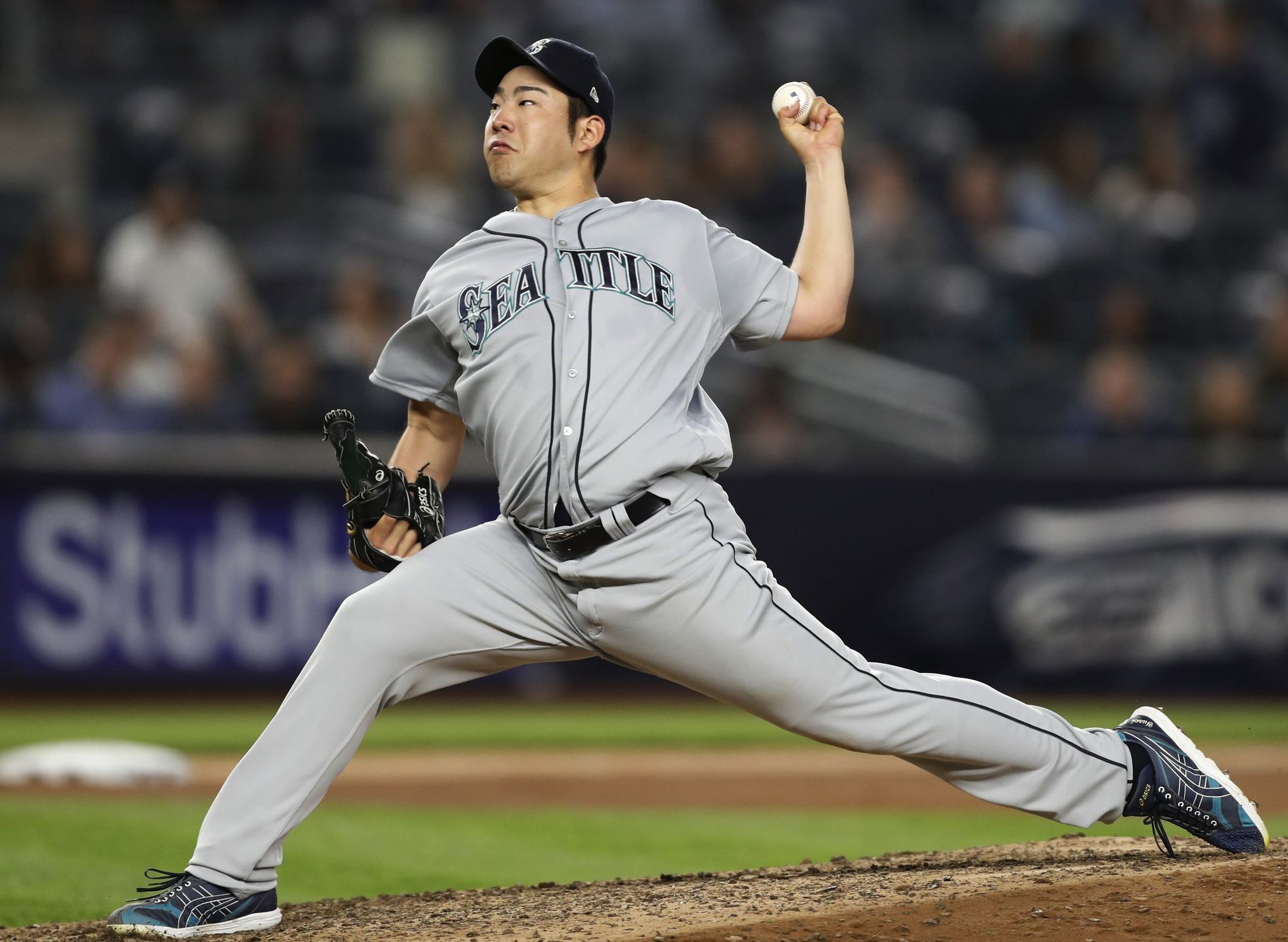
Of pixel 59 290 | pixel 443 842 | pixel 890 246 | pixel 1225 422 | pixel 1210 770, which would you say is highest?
pixel 890 246

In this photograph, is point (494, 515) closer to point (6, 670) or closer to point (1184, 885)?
point (6, 670)

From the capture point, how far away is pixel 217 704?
31.9 feet

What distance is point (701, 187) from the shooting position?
A: 11828 millimetres

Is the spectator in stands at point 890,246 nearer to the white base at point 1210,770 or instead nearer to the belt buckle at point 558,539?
the white base at point 1210,770

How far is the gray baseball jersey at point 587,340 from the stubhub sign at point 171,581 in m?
6.00

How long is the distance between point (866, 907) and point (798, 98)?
1.69m

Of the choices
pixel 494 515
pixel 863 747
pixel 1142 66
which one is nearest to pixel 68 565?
pixel 494 515

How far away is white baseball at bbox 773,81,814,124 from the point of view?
12.4 ft

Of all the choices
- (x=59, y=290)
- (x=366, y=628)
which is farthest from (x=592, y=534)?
(x=59, y=290)

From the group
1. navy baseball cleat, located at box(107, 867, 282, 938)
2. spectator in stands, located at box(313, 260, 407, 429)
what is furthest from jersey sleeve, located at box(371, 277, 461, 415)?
spectator in stands, located at box(313, 260, 407, 429)

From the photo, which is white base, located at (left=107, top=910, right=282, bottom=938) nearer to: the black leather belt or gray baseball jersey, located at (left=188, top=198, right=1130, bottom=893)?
gray baseball jersey, located at (left=188, top=198, right=1130, bottom=893)

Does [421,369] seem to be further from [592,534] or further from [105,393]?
[105,393]

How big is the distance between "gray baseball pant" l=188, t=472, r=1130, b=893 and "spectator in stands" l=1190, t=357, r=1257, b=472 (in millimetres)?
7258

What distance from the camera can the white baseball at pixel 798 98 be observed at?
3.78m
